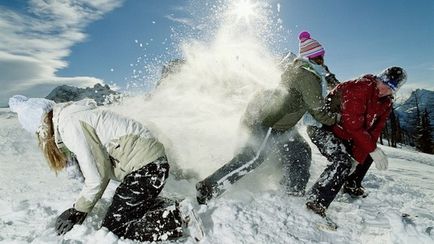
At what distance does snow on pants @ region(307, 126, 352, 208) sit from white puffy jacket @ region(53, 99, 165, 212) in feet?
5.57

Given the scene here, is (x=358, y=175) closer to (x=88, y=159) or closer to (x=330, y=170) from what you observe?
(x=330, y=170)

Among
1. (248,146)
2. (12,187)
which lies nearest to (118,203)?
(248,146)

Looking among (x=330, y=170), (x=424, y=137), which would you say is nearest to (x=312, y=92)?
(x=330, y=170)

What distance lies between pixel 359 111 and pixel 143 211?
2512 mm

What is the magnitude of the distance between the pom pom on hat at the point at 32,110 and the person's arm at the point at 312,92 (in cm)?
252

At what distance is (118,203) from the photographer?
352 centimetres

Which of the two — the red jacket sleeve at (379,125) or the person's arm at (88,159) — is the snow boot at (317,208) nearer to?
the red jacket sleeve at (379,125)

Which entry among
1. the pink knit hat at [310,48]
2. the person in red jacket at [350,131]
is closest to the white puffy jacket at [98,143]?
the person in red jacket at [350,131]

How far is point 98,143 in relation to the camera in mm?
3418

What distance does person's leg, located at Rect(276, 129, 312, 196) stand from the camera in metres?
Result: 4.89

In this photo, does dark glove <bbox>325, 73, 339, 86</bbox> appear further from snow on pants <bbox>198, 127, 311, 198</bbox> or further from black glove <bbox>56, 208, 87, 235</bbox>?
black glove <bbox>56, 208, 87, 235</bbox>

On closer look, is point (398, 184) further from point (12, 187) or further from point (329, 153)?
point (12, 187)

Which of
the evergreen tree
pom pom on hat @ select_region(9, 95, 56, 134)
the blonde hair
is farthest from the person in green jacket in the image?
the evergreen tree

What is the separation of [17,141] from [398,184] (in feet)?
20.4
